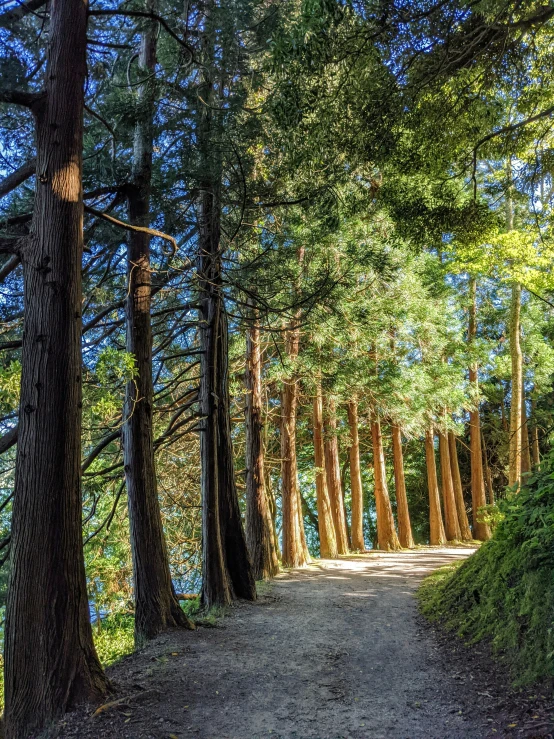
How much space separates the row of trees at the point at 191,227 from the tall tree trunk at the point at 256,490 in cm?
5

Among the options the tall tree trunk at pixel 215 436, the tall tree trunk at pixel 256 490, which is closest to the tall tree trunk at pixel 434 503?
the tall tree trunk at pixel 256 490

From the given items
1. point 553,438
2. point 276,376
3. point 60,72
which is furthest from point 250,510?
point 60,72

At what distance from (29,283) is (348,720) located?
440 centimetres

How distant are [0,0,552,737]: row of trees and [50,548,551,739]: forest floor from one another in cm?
60

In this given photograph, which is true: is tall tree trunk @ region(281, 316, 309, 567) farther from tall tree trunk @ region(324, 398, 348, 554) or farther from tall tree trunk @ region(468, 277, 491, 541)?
tall tree trunk @ region(468, 277, 491, 541)

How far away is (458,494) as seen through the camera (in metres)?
23.5

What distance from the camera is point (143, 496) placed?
716 cm

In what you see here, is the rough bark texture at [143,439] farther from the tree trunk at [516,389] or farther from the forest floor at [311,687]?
the tree trunk at [516,389]

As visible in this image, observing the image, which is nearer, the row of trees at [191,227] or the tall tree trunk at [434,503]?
the row of trees at [191,227]

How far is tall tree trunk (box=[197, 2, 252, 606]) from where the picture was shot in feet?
29.0

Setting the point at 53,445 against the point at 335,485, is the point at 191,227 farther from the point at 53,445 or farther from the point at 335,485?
the point at 335,485

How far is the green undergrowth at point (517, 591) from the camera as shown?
4.39 m

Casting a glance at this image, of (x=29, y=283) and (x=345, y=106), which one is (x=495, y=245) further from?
(x=29, y=283)

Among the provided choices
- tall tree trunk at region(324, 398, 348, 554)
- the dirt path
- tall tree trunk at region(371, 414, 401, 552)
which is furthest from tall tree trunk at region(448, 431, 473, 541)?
the dirt path
